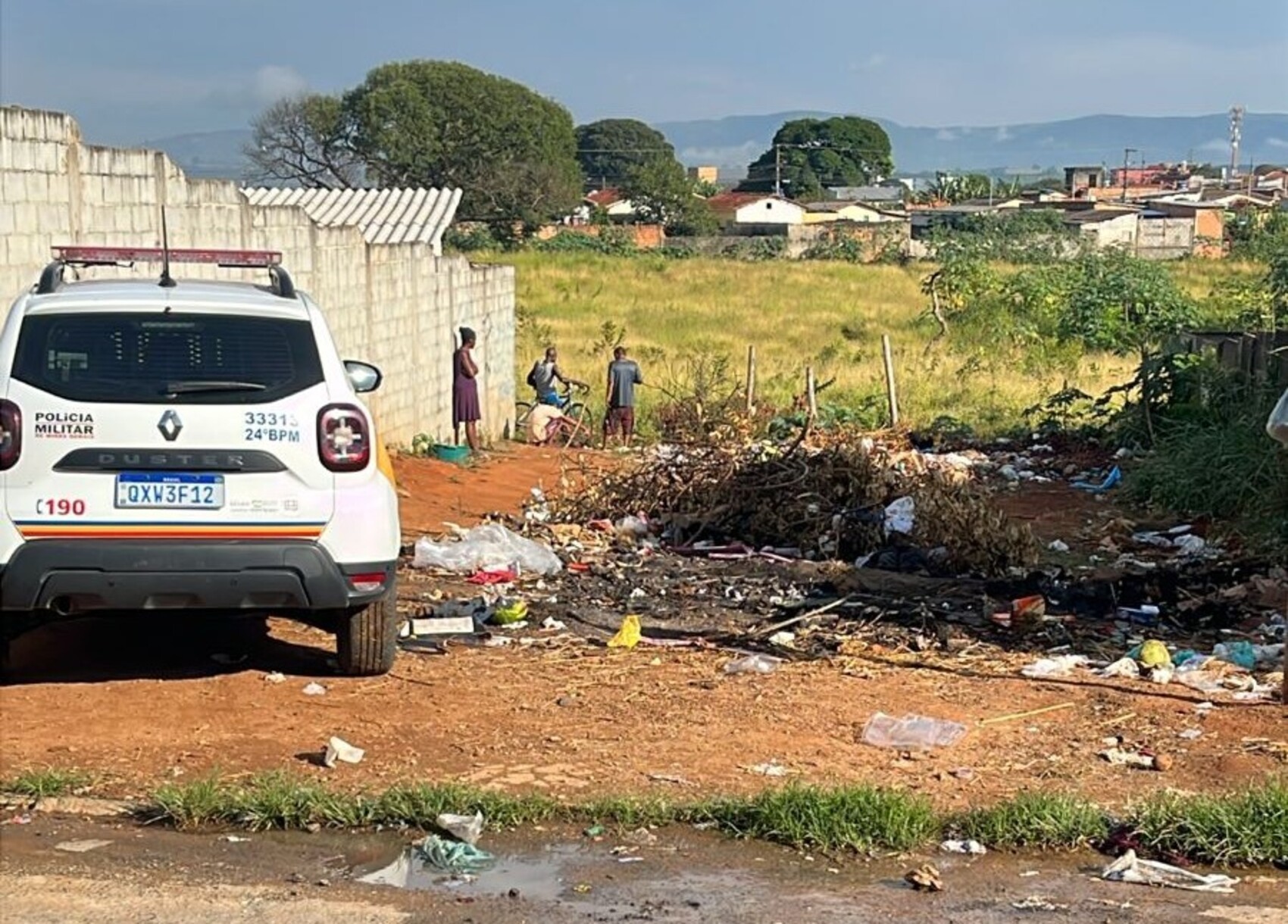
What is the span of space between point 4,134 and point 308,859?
6797 mm

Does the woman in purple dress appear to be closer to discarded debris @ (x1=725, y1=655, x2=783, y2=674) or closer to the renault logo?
discarded debris @ (x1=725, y1=655, x2=783, y2=674)

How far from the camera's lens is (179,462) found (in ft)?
20.8

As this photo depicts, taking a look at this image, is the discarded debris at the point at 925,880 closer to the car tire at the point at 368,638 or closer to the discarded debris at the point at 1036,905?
the discarded debris at the point at 1036,905

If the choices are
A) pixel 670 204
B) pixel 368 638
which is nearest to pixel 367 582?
pixel 368 638

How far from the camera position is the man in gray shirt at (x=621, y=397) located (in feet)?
67.7

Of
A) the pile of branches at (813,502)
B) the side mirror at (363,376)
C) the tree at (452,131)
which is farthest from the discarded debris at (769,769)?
the tree at (452,131)

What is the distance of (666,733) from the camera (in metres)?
6.54

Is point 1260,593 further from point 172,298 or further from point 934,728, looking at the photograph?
point 172,298

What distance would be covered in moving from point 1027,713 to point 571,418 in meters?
15.4

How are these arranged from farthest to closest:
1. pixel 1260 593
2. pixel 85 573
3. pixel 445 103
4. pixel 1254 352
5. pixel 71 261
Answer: pixel 445 103
pixel 1254 352
pixel 1260 593
pixel 71 261
pixel 85 573

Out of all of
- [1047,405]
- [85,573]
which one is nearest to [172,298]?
[85,573]

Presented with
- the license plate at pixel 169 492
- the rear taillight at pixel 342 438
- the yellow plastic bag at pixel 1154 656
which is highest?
the rear taillight at pixel 342 438

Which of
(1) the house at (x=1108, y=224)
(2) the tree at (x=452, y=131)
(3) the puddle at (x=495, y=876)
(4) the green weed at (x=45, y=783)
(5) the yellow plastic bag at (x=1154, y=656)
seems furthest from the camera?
(2) the tree at (x=452, y=131)

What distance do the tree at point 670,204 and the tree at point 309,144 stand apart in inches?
619
